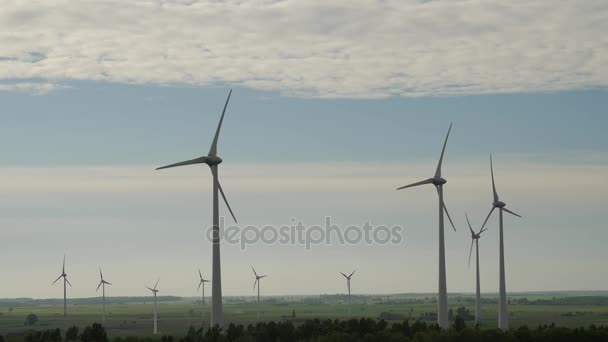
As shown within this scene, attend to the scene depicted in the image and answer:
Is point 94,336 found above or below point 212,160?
below

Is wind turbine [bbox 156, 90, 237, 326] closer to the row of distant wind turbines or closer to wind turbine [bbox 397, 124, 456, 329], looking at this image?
the row of distant wind turbines

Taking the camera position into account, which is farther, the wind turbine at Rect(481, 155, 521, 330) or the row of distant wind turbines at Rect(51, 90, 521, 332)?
the wind turbine at Rect(481, 155, 521, 330)

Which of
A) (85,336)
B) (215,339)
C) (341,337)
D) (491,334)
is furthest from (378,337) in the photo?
(85,336)

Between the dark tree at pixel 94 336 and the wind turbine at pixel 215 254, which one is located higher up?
the wind turbine at pixel 215 254

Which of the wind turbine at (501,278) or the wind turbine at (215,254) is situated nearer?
the wind turbine at (215,254)

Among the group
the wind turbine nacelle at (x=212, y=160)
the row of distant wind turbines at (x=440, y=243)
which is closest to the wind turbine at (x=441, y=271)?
the row of distant wind turbines at (x=440, y=243)

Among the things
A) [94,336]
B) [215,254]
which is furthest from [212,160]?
[94,336]

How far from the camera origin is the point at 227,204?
95.5 metres

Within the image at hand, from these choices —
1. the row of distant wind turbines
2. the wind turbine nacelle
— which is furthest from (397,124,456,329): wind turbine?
the wind turbine nacelle

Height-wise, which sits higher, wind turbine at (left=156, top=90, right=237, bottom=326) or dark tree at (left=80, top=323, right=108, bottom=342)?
wind turbine at (left=156, top=90, right=237, bottom=326)

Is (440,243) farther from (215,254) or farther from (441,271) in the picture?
(215,254)

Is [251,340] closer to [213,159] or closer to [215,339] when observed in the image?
[215,339]

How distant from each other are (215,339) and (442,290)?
27.3m

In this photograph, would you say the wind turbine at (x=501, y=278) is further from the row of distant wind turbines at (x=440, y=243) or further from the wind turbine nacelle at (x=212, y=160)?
the wind turbine nacelle at (x=212, y=160)
